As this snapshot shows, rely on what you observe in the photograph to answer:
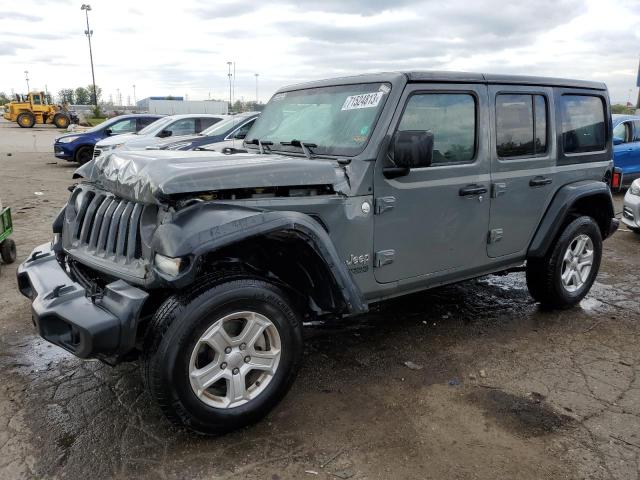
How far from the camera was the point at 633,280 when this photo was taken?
5.93 meters

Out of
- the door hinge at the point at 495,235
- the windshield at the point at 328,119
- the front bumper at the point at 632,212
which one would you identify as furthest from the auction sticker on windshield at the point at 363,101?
the front bumper at the point at 632,212

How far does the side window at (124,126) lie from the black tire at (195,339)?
13.8m

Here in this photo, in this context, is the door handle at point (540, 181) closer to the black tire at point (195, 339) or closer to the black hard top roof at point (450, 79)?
the black hard top roof at point (450, 79)

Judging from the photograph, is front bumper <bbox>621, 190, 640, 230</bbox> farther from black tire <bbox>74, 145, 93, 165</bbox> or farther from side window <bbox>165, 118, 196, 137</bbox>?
black tire <bbox>74, 145, 93, 165</bbox>

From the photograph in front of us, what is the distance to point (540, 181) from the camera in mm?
4336

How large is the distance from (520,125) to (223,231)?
2.73 m

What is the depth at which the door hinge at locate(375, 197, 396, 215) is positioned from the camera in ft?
11.1

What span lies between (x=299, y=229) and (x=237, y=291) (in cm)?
47

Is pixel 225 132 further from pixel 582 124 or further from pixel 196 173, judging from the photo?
pixel 196 173

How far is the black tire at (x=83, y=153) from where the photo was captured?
15.0 meters

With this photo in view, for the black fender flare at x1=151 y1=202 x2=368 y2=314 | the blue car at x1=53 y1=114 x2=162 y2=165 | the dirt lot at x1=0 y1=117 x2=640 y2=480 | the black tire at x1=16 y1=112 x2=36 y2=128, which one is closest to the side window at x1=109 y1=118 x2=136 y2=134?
the blue car at x1=53 y1=114 x2=162 y2=165

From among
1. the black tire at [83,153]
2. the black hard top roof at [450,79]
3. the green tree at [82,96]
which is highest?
the green tree at [82,96]

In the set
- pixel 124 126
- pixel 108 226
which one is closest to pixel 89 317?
pixel 108 226

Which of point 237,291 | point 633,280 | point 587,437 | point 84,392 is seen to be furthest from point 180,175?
point 633,280
